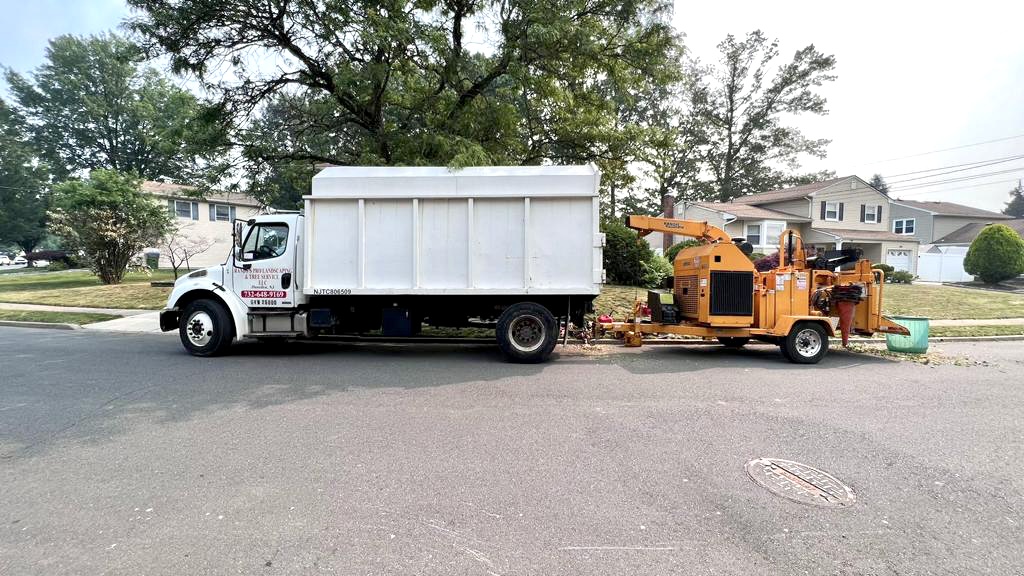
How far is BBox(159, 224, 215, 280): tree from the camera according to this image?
23.5m

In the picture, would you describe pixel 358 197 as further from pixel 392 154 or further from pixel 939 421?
pixel 939 421

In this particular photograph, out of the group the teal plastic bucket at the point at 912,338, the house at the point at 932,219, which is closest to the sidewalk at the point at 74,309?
the teal plastic bucket at the point at 912,338

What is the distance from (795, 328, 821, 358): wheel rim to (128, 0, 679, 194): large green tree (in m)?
6.72

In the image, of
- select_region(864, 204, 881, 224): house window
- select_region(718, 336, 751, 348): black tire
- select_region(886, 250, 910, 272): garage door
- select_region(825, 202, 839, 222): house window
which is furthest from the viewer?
select_region(864, 204, 881, 224): house window

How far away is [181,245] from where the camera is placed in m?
25.5

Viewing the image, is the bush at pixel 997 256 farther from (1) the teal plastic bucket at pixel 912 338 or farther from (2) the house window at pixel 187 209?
(2) the house window at pixel 187 209

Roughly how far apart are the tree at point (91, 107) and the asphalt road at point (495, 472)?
1772 inches

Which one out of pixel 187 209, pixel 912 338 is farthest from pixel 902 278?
pixel 187 209

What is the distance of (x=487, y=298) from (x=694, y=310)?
380cm

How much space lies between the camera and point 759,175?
41750 mm

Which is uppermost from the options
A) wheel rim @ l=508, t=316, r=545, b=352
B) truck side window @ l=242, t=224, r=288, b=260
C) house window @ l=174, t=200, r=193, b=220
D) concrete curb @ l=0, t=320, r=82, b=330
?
house window @ l=174, t=200, r=193, b=220

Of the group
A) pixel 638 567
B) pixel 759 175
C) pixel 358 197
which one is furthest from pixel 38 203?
pixel 759 175

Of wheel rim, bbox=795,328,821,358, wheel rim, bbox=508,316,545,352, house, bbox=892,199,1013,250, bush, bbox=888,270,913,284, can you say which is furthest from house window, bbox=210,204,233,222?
house, bbox=892,199,1013,250

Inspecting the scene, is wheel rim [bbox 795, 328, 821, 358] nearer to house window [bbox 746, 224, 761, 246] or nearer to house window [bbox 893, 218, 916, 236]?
house window [bbox 746, 224, 761, 246]
